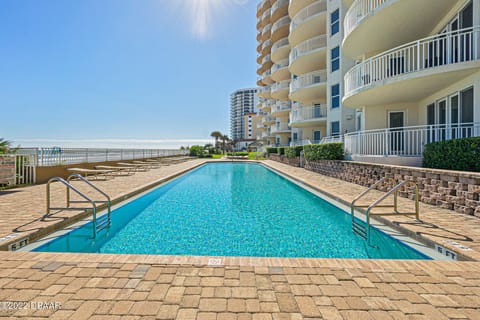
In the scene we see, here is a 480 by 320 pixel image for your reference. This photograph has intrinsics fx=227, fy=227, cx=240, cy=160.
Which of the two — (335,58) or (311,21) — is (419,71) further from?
(311,21)

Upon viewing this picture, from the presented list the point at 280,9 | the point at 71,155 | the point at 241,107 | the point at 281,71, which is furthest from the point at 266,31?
the point at 241,107

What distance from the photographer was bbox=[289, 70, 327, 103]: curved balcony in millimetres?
19438

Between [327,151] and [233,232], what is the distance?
9109 millimetres

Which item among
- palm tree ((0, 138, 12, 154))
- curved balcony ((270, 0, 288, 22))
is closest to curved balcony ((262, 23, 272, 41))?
curved balcony ((270, 0, 288, 22))

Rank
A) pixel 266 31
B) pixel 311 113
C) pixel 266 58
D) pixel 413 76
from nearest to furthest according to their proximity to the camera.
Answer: pixel 413 76
pixel 311 113
pixel 266 31
pixel 266 58

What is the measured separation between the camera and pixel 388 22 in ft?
29.9

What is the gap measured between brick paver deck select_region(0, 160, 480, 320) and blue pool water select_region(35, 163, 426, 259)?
1088mm

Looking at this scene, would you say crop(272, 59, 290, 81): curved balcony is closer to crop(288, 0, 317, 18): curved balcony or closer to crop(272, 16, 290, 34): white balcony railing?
crop(272, 16, 290, 34): white balcony railing

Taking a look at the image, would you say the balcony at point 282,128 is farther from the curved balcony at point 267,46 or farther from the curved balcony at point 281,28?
the curved balcony at point 267,46

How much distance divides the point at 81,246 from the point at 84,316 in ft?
8.95

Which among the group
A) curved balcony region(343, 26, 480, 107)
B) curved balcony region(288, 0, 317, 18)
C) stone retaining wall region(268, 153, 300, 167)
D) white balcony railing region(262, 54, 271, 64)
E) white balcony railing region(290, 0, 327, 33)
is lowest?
stone retaining wall region(268, 153, 300, 167)

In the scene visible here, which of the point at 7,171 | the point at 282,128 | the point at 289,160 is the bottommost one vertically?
the point at 7,171

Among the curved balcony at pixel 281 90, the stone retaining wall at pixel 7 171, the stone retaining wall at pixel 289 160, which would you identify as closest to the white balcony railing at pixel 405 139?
the stone retaining wall at pixel 289 160

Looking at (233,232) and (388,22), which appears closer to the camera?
(233,232)
